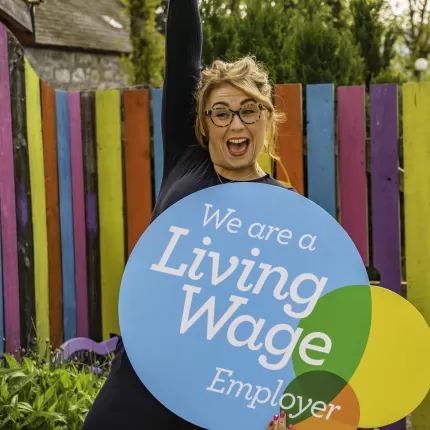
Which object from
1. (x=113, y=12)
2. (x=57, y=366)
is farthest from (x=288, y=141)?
(x=113, y=12)

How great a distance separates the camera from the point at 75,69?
1305cm

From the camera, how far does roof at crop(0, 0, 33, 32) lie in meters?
5.82

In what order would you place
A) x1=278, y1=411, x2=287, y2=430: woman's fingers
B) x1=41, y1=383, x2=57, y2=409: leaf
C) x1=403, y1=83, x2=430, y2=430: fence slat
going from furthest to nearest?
x1=403, y1=83, x2=430, y2=430: fence slat, x1=41, y1=383, x2=57, y2=409: leaf, x1=278, y1=411, x2=287, y2=430: woman's fingers

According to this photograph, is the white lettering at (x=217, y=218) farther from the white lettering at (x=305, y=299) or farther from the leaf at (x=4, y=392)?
the leaf at (x=4, y=392)

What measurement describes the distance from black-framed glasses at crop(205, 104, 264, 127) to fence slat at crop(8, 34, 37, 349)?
7.70 feet

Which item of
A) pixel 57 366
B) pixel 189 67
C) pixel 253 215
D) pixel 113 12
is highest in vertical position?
pixel 113 12

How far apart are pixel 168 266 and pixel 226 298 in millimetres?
159

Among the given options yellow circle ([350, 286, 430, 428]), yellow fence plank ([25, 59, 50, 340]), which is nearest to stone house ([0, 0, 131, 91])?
yellow fence plank ([25, 59, 50, 340])

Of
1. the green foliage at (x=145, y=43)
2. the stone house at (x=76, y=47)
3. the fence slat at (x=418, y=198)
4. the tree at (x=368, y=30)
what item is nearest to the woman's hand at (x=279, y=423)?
the fence slat at (x=418, y=198)

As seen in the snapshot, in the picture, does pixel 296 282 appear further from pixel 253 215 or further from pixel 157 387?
pixel 157 387

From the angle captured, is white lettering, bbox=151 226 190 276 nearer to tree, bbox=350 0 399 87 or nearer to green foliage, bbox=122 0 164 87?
tree, bbox=350 0 399 87

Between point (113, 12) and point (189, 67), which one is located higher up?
point (113, 12)

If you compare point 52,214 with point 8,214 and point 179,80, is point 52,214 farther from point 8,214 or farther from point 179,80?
point 179,80

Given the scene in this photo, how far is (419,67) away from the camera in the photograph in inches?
557
